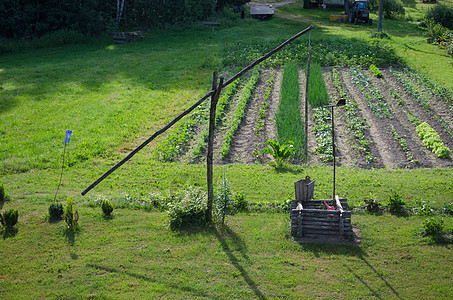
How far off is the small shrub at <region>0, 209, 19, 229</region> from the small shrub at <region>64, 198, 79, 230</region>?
1.12 meters

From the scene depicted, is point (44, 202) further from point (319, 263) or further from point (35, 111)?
point (35, 111)

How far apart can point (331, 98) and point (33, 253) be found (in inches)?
581

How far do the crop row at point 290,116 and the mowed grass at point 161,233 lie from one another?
6.50 feet

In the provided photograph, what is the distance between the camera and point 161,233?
9.30 meters

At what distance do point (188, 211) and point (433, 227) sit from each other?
5.55 metres

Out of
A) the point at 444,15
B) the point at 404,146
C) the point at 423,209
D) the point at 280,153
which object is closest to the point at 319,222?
the point at 423,209

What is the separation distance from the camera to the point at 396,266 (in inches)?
320

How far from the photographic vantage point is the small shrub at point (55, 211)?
9695 millimetres

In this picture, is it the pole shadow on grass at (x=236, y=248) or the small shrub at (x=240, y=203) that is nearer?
the pole shadow on grass at (x=236, y=248)

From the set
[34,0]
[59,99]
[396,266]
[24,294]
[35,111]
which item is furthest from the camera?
[34,0]

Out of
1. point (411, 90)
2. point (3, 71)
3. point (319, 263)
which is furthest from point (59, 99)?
point (411, 90)

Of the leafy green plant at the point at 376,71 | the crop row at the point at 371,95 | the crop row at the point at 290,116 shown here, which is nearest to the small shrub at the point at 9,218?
the crop row at the point at 290,116

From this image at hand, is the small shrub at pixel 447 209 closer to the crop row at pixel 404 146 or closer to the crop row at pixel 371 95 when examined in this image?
the crop row at pixel 404 146

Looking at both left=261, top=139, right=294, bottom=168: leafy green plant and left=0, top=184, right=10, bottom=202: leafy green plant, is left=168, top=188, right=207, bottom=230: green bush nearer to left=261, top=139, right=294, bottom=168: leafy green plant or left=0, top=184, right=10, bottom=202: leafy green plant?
Result: left=261, top=139, right=294, bottom=168: leafy green plant
